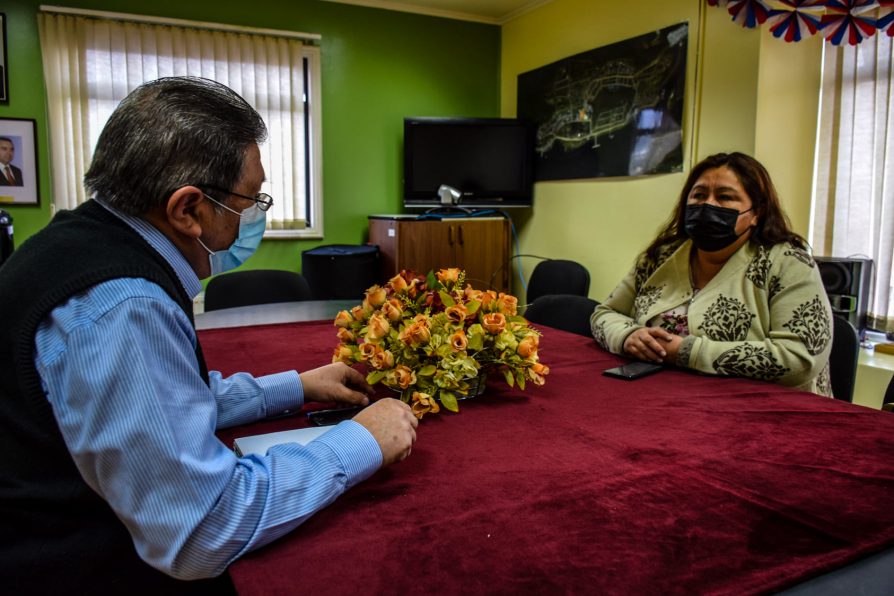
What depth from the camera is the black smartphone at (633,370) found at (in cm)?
165

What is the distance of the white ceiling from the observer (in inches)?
195

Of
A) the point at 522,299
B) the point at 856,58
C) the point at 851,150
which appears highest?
the point at 856,58

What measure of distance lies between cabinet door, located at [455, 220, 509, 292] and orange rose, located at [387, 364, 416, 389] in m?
3.46

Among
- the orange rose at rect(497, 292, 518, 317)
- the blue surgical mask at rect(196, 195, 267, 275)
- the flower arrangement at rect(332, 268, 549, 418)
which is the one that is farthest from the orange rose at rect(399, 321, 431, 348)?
the blue surgical mask at rect(196, 195, 267, 275)

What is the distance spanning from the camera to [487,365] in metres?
1.45

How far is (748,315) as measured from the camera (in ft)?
6.18

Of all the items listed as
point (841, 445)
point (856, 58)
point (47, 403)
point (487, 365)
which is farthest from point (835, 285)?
point (47, 403)

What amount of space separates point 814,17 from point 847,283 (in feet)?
3.98

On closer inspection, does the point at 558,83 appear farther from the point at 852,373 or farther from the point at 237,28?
the point at 852,373

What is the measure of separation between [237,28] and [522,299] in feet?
9.59

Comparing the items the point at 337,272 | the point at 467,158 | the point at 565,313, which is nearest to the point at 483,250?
the point at 467,158

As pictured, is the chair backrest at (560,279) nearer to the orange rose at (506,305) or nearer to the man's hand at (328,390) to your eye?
the orange rose at (506,305)

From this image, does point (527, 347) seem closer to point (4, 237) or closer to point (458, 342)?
point (458, 342)

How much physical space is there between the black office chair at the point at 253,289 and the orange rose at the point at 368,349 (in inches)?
74.4
